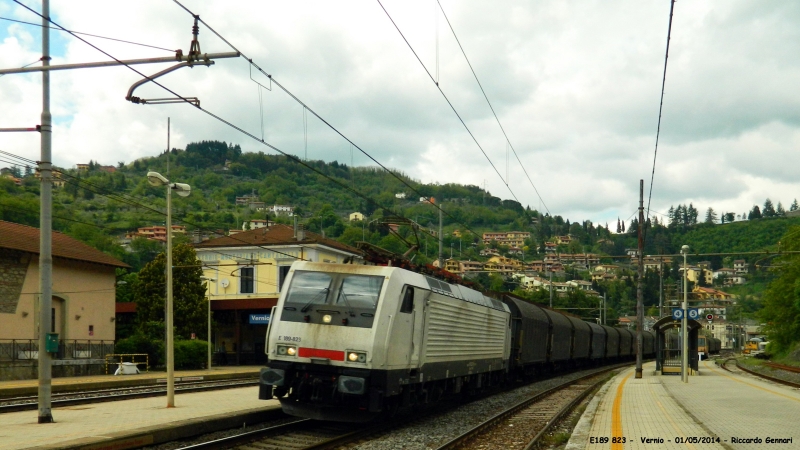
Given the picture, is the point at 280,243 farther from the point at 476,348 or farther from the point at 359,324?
the point at 359,324

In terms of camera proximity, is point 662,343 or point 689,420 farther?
point 662,343

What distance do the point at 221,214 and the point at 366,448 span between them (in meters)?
139

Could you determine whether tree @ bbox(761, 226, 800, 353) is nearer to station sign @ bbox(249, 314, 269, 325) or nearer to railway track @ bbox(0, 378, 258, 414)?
station sign @ bbox(249, 314, 269, 325)

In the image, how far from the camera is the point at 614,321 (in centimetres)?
12025

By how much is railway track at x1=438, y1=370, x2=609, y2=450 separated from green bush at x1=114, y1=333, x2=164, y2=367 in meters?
25.0

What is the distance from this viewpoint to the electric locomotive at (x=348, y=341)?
1522 cm

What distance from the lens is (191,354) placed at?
45250 millimetres

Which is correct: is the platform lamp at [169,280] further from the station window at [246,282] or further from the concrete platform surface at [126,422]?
the station window at [246,282]

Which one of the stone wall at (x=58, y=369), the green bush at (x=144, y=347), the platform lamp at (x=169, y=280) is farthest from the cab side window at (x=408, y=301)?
the green bush at (x=144, y=347)

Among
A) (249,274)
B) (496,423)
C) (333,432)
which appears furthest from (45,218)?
(249,274)

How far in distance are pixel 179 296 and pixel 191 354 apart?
10.7 metres

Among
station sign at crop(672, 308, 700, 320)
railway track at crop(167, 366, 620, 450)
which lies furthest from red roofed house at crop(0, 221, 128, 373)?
station sign at crop(672, 308, 700, 320)

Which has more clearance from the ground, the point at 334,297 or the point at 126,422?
the point at 334,297

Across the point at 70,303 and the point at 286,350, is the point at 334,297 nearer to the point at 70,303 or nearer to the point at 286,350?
the point at 286,350
